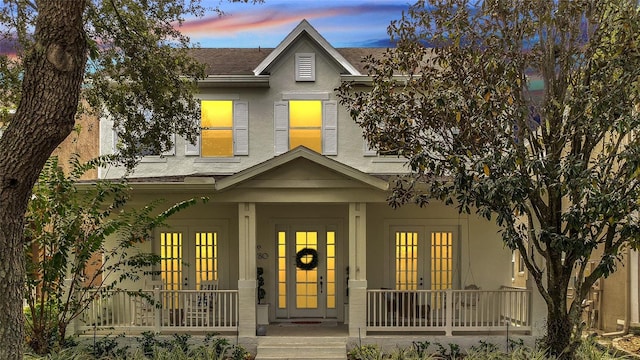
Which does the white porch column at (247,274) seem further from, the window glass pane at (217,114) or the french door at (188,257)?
the window glass pane at (217,114)

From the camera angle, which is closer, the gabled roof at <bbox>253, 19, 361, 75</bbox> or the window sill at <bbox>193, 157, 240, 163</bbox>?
the gabled roof at <bbox>253, 19, 361, 75</bbox>

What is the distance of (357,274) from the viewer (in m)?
10.7

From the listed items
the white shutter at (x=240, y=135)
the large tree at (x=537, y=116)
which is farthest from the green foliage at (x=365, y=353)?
the white shutter at (x=240, y=135)

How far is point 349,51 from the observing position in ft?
51.4

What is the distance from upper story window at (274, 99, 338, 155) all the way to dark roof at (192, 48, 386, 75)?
1.44 meters

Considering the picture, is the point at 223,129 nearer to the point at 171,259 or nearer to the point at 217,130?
the point at 217,130

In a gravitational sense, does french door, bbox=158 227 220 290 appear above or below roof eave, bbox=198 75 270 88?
below

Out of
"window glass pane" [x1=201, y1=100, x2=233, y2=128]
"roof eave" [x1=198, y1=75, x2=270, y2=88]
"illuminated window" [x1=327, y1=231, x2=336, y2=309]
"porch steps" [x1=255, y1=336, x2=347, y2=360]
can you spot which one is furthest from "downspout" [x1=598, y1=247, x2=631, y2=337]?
"window glass pane" [x1=201, y1=100, x2=233, y2=128]

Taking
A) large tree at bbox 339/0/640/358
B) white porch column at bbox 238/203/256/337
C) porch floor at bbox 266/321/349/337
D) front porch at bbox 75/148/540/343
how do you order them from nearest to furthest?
1. large tree at bbox 339/0/640/358
2. white porch column at bbox 238/203/256/337
3. porch floor at bbox 266/321/349/337
4. front porch at bbox 75/148/540/343

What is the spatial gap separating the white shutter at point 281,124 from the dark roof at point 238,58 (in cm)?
123

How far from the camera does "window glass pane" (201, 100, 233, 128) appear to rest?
13430 millimetres

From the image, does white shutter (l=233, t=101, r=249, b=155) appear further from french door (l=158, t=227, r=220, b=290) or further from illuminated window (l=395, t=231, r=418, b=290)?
illuminated window (l=395, t=231, r=418, b=290)

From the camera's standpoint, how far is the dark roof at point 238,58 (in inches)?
544

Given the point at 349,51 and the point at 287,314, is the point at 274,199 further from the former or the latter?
the point at 349,51
